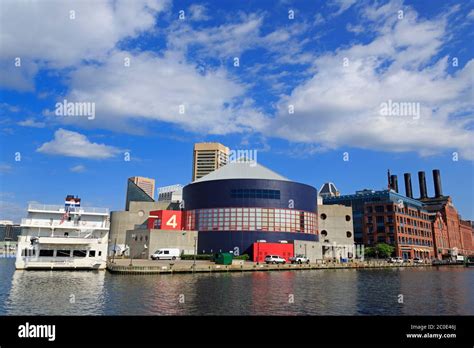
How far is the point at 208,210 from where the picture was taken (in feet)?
343

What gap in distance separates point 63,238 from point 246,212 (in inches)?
1996

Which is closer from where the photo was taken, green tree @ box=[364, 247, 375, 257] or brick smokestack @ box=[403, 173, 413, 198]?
green tree @ box=[364, 247, 375, 257]

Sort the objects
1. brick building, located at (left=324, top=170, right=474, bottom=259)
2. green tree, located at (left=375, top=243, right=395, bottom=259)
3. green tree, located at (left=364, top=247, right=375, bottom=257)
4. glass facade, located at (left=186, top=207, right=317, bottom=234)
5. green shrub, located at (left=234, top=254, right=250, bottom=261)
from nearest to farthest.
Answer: green shrub, located at (left=234, top=254, right=250, bottom=261) → glass facade, located at (left=186, top=207, right=317, bottom=234) → green tree, located at (left=375, top=243, right=395, bottom=259) → green tree, located at (left=364, top=247, right=375, bottom=257) → brick building, located at (left=324, top=170, right=474, bottom=259)

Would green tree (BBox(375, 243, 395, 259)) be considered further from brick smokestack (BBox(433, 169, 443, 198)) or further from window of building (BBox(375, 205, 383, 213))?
brick smokestack (BBox(433, 169, 443, 198))

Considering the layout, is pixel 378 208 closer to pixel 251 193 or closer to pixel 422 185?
pixel 422 185

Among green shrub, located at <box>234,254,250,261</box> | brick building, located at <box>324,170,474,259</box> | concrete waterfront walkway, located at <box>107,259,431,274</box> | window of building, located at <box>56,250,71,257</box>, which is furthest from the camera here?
brick building, located at <box>324,170,474,259</box>

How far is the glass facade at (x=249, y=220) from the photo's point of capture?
330 feet

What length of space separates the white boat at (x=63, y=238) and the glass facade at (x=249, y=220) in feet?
127

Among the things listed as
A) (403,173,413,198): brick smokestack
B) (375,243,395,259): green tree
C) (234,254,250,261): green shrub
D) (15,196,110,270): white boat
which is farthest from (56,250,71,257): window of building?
(403,173,413,198): brick smokestack

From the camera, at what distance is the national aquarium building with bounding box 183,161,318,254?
99750 mm

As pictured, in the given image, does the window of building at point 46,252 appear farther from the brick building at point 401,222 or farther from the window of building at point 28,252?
the brick building at point 401,222

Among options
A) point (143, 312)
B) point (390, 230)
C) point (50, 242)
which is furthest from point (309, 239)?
point (143, 312)

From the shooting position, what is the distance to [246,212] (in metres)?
101

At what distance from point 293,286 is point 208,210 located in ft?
199
